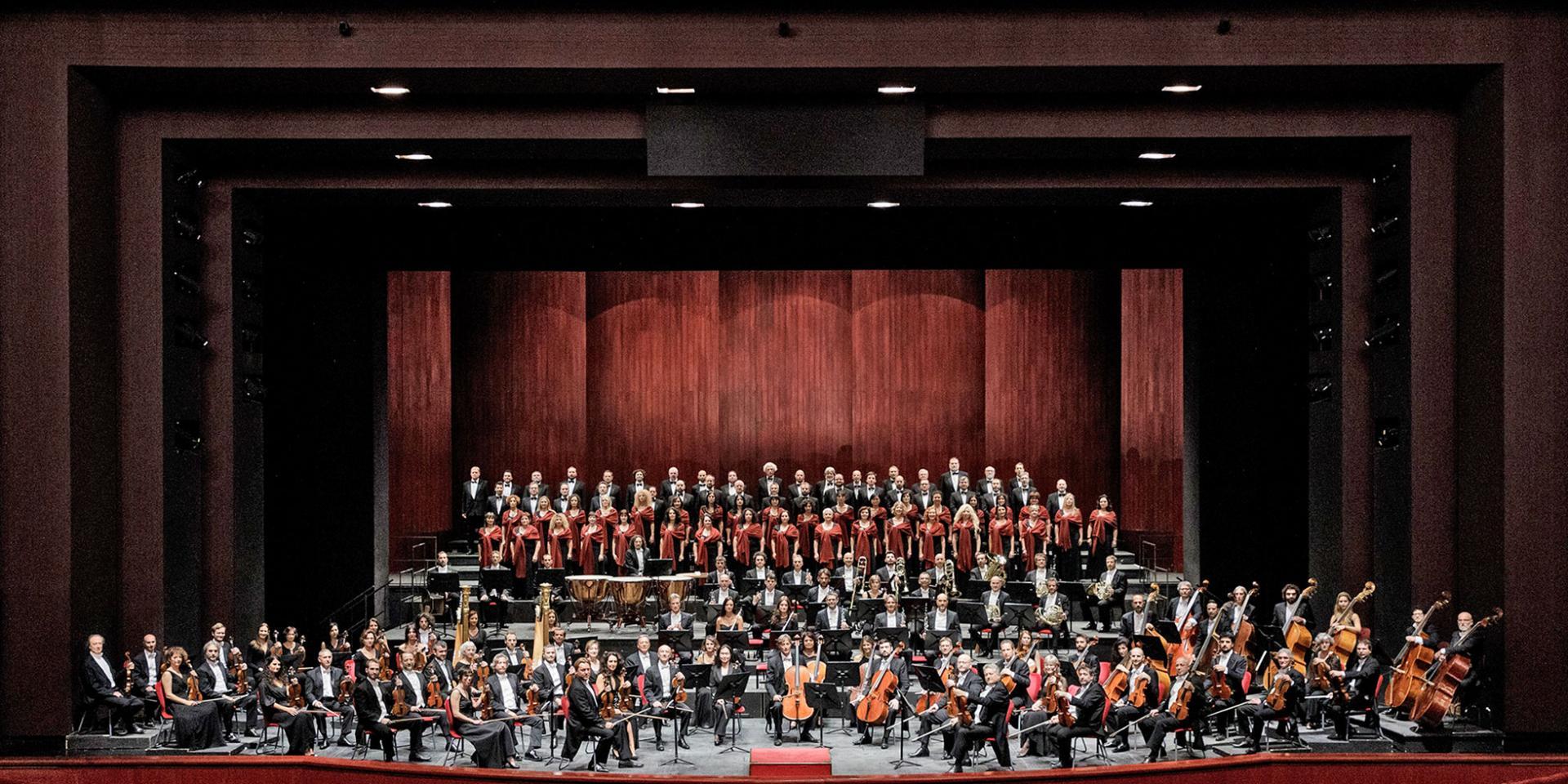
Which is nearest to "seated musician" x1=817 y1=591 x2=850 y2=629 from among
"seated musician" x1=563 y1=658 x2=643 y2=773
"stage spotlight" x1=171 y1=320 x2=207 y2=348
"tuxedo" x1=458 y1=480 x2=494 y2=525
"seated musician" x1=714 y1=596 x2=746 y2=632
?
"seated musician" x1=714 y1=596 x2=746 y2=632

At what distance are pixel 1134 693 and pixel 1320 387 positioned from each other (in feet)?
11.8

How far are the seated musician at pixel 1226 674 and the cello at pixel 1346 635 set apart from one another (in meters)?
0.84

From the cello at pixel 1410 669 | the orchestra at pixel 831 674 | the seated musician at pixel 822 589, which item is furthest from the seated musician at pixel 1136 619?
the seated musician at pixel 822 589

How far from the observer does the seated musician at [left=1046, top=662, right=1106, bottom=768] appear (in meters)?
10.7

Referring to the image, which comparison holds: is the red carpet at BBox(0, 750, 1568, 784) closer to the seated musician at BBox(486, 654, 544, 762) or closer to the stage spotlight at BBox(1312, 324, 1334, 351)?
the seated musician at BBox(486, 654, 544, 762)

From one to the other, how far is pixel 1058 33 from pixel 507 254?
6.87 m

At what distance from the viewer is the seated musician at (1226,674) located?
11.0 m

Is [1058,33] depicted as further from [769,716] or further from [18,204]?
[18,204]

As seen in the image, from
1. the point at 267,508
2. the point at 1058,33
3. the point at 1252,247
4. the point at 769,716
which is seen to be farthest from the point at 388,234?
the point at 1252,247

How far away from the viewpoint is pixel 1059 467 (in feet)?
62.1

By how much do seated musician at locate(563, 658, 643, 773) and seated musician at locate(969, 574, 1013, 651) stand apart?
3.62m

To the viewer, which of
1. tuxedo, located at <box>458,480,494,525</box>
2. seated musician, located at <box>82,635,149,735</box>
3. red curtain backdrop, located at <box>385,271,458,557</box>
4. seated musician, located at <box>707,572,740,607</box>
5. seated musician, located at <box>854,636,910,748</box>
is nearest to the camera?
Answer: seated musician, located at <box>82,635,149,735</box>

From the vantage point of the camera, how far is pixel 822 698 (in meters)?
11.3

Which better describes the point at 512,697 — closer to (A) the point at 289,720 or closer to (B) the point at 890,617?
(A) the point at 289,720
